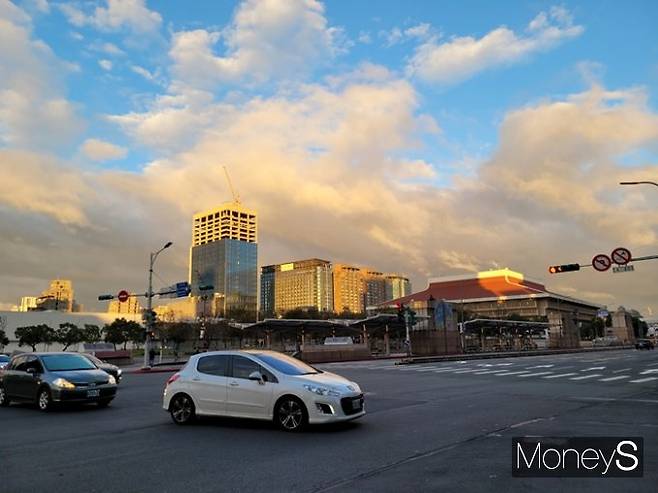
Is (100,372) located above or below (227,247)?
below

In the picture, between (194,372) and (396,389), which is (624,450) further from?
(396,389)

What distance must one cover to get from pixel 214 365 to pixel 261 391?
4.63 ft

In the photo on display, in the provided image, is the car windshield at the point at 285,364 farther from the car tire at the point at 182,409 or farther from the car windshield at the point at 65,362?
the car windshield at the point at 65,362

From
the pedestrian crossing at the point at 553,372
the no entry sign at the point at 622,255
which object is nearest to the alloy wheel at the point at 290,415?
the pedestrian crossing at the point at 553,372

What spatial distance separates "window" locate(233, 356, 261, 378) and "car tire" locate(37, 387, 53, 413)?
644 cm

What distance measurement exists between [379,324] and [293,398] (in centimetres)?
5483

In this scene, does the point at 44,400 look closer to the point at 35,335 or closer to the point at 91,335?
the point at 35,335

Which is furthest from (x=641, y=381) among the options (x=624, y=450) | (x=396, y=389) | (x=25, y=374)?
(x=25, y=374)

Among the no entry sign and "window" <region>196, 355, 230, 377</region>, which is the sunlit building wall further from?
"window" <region>196, 355, 230, 377</region>

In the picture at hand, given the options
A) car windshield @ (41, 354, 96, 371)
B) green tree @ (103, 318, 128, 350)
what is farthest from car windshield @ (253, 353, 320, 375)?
green tree @ (103, 318, 128, 350)

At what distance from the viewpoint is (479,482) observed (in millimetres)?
6797

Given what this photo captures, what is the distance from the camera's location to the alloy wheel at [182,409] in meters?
11.9

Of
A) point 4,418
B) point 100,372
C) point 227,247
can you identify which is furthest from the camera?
point 227,247

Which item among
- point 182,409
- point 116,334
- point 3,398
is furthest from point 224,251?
point 182,409
